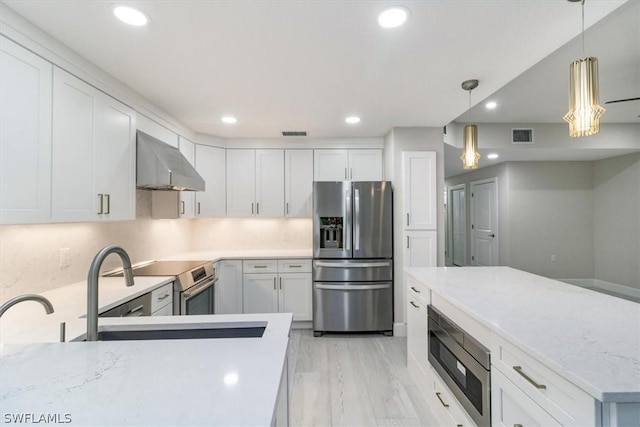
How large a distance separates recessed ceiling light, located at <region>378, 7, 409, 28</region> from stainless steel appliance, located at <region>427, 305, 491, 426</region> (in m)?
1.74

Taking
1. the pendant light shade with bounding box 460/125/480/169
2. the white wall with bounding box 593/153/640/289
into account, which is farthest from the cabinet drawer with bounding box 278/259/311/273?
the white wall with bounding box 593/153/640/289

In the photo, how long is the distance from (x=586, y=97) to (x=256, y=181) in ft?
10.5

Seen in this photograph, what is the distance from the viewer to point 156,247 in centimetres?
312

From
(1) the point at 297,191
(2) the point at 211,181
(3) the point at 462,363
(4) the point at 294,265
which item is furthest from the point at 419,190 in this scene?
(2) the point at 211,181

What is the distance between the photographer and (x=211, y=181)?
3549 mm

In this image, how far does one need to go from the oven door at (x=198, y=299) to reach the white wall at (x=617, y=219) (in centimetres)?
684

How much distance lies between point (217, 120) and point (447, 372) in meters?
3.12

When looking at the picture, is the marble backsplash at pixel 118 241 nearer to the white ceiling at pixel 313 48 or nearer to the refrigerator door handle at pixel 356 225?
the refrigerator door handle at pixel 356 225

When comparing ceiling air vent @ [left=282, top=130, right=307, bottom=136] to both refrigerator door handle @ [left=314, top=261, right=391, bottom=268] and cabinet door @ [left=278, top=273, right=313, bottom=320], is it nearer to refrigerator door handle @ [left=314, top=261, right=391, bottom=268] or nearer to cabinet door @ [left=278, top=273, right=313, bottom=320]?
refrigerator door handle @ [left=314, top=261, right=391, bottom=268]

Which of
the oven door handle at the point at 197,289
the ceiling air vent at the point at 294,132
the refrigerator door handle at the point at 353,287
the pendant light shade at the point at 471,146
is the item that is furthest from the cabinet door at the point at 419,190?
the oven door handle at the point at 197,289

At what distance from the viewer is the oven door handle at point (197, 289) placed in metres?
2.38

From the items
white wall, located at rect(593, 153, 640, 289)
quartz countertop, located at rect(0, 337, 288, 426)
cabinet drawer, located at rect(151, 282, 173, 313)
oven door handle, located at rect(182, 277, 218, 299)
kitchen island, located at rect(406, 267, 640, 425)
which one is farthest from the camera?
white wall, located at rect(593, 153, 640, 289)

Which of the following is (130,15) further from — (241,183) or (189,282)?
(241,183)

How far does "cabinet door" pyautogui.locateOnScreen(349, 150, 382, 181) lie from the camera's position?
366 centimetres
